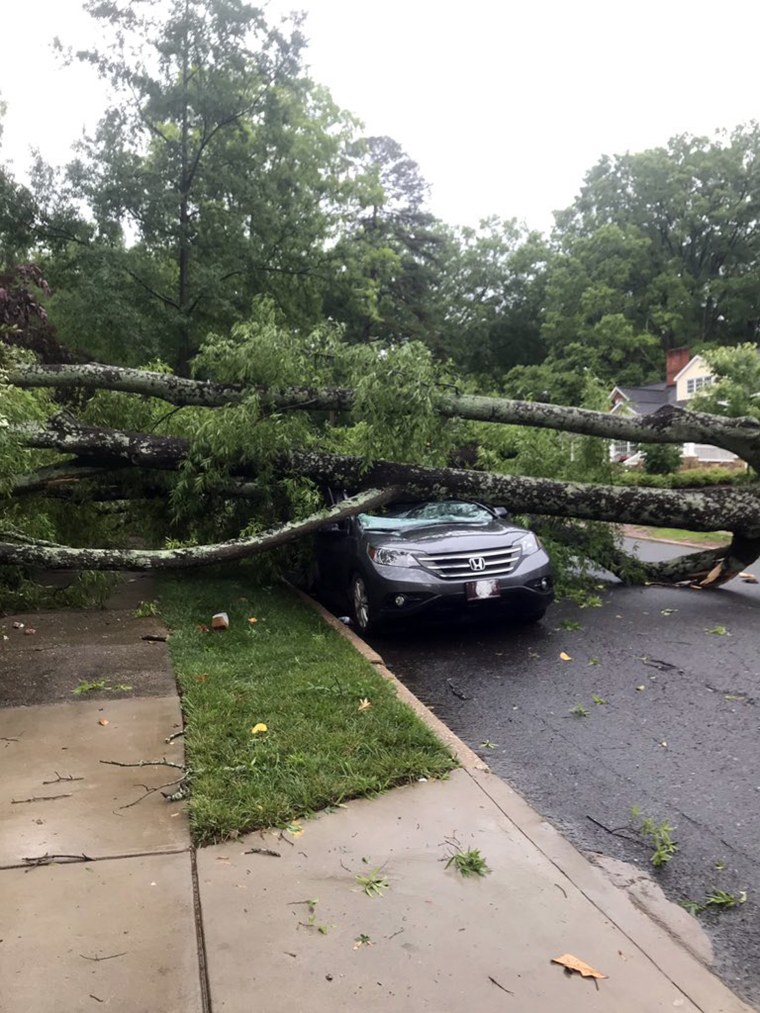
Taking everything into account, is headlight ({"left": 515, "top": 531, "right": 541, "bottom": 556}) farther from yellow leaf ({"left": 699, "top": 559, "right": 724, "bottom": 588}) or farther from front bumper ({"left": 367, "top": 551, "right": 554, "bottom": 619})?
yellow leaf ({"left": 699, "top": 559, "right": 724, "bottom": 588})

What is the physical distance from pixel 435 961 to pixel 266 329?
6350 millimetres

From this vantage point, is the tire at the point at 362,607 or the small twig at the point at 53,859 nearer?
the small twig at the point at 53,859

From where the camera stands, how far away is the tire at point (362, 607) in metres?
7.12

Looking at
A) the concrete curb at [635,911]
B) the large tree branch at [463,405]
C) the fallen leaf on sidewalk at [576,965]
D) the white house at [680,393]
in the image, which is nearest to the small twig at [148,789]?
the concrete curb at [635,911]

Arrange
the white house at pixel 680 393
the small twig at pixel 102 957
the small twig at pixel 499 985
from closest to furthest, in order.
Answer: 1. the small twig at pixel 499 985
2. the small twig at pixel 102 957
3. the white house at pixel 680 393

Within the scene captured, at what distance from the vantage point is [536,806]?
3818 millimetres

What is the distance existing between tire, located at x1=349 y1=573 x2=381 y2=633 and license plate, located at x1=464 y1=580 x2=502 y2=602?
2.78ft

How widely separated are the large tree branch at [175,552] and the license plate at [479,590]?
1.54m

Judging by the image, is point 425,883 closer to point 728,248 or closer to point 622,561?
point 622,561

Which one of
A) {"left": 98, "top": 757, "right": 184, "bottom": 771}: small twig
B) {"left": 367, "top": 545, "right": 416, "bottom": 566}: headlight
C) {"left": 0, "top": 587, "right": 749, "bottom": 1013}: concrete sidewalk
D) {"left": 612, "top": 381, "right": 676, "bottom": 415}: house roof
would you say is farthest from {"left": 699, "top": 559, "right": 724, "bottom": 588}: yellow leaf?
{"left": 612, "top": 381, "right": 676, "bottom": 415}: house roof

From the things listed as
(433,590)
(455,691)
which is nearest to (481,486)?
(433,590)

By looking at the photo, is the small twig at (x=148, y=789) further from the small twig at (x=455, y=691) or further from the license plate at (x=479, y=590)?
the license plate at (x=479, y=590)

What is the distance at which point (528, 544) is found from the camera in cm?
739

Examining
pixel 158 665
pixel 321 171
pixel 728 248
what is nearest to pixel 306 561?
pixel 158 665
